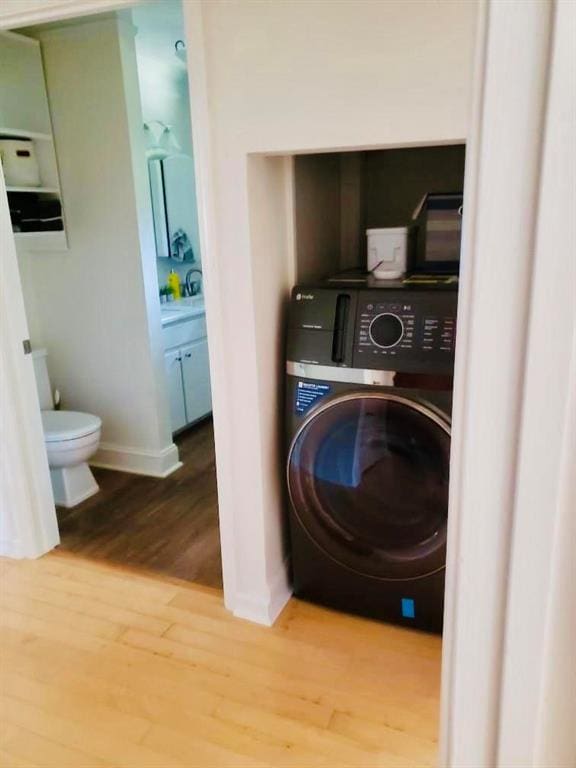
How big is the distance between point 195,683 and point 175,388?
214 cm

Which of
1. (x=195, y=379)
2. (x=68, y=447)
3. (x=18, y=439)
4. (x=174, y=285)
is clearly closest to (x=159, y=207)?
(x=174, y=285)

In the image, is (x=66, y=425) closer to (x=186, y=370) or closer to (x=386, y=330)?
(x=186, y=370)

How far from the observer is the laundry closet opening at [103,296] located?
291 cm

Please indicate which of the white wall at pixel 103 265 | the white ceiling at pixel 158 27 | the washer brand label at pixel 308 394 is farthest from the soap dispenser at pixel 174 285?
the washer brand label at pixel 308 394

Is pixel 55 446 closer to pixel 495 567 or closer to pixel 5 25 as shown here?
pixel 5 25

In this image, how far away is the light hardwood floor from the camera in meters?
1.68

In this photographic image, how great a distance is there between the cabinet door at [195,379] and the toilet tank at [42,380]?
2.74ft

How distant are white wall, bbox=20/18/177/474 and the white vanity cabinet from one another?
0.31 m

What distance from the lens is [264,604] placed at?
2.18 m

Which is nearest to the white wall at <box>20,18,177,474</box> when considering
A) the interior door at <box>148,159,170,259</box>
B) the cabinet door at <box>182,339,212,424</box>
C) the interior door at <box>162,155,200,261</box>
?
the cabinet door at <box>182,339,212,424</box>

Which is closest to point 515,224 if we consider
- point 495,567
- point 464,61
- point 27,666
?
point 495,567

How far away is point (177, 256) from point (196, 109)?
2.51 m

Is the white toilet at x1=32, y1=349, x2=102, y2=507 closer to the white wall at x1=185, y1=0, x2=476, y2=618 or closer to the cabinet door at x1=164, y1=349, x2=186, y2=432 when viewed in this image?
the cabinet door at x1=164, y1=349, x2=186, y2=432

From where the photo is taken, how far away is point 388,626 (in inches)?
85.3
